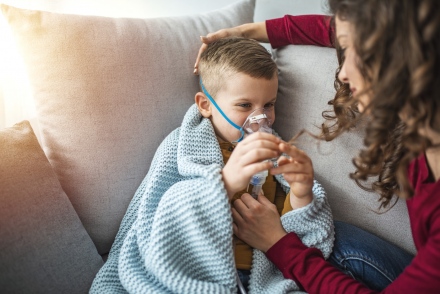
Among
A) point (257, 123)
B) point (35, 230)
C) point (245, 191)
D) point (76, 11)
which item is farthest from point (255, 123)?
point (76, 11)

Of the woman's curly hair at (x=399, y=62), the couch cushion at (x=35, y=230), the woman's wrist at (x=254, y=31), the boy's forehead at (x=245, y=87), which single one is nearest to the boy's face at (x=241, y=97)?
the boy's forehead at (x=245, y=87)

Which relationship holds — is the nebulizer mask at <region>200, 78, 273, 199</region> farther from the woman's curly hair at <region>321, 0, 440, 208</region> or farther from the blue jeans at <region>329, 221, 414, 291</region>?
the woman's curly hair at <region>321, 0, 440, 208</region>

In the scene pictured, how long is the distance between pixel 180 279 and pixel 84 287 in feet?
0.95

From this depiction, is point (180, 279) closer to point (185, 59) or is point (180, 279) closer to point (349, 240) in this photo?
point (349, 240)

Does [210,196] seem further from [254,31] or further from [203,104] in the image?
[254,31]

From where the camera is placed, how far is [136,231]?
1134 mm

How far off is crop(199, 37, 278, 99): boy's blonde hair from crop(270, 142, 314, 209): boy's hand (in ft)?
→ 1.13

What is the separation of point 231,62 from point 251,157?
1.40ft

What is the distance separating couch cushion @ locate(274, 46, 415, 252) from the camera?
1309 mm

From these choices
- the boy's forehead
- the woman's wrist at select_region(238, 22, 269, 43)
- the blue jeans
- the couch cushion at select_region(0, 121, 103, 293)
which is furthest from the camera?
the woman's wrist at select_region(238, 22, 269, 43)

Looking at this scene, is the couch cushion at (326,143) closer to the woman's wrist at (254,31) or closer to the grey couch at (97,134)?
the grey couch at (97,134)

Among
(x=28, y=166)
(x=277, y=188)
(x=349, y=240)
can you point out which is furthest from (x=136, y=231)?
(x=349, y=240)

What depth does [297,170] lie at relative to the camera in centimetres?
107

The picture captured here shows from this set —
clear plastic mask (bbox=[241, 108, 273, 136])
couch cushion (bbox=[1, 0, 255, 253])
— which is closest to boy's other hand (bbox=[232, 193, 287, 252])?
clear plastic mask (bbox=[241, 108, 273, 136])
